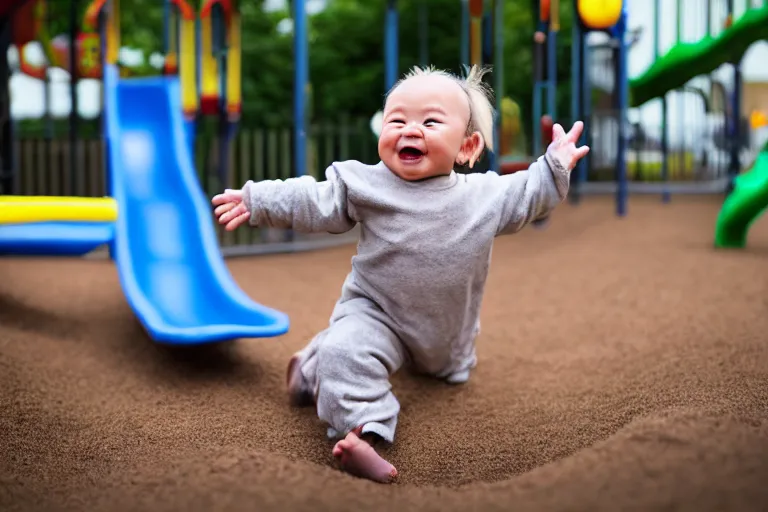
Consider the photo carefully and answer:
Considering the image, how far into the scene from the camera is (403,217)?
2385 mm

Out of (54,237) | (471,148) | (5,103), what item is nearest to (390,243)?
(471,148)

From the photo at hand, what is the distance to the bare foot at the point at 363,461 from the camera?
6.80ft

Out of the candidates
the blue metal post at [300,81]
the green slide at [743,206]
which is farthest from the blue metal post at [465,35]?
the green slide at [743,206]

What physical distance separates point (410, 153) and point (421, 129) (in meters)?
0.08

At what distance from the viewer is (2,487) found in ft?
6.35

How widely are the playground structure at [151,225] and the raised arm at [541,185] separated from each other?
1013 mm

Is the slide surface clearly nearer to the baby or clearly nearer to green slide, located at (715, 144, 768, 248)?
the baby

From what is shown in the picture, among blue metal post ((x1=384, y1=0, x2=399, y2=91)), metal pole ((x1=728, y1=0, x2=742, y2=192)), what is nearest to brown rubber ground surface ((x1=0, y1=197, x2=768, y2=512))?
blue metal post ((x1=384, y1=0, x2=399, y2=91))

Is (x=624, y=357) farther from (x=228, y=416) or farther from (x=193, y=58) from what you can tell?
(x=193, y=58)

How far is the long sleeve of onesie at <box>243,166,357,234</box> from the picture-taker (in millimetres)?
2312

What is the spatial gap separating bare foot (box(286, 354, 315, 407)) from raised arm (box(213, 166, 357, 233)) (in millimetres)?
528

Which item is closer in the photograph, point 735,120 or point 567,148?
point 567,148

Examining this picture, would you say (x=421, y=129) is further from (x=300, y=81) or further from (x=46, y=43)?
(x=46, y=43)

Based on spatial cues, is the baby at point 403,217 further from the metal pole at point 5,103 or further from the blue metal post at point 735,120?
the blue metal post at point 735,120
